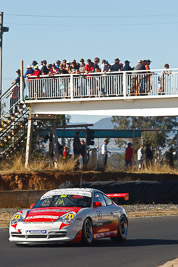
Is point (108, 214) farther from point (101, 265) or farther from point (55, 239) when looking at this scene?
point (101, 265)

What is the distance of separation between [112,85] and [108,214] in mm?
16465

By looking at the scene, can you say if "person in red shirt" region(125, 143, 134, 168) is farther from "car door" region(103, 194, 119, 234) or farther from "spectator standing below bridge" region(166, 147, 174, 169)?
"car door" region(103, 194, 119, 234)

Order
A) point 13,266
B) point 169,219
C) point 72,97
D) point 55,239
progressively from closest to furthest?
point 13,266, point 55,239, point 169,219, point 72,97

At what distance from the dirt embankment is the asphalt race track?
46.7ft

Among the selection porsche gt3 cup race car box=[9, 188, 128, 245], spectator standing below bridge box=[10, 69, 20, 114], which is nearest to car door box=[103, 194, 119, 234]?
porsche gt3 cup race car box=[9, 188, 128, 245]

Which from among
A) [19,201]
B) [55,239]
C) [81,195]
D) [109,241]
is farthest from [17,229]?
[19,201]

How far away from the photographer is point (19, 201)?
2833 centimetres

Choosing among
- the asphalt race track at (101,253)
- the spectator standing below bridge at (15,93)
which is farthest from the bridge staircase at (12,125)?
the asphalt race track at (101,253)

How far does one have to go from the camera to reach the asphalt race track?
38.8 feet

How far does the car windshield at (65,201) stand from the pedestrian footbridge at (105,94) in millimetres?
14564

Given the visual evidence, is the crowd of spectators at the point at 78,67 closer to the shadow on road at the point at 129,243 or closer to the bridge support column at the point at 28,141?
the bridge support column at the point at 28,141

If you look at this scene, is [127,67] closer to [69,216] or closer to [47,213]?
[47,213]

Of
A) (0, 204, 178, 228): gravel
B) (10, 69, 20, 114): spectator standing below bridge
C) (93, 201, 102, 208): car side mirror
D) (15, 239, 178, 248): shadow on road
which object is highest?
(10, 69, 20, 114): spectator standing below bridge

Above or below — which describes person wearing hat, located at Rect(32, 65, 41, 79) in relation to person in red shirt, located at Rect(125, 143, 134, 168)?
above
